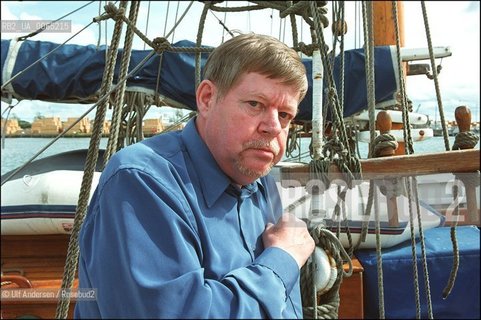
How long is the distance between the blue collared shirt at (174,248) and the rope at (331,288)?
0.04m

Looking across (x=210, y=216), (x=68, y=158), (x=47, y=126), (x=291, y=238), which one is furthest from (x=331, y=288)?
(x=47, y=126)

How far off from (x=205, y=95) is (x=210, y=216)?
31cm

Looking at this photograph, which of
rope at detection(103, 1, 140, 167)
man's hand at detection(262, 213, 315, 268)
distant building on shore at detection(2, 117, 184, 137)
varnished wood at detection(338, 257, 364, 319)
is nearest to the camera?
man's hand at detection(262, 213, 315, 268)

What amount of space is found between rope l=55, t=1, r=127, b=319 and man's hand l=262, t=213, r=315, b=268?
596 mm

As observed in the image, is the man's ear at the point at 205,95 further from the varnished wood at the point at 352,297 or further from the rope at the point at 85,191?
the varnished wood at the point at 352,297

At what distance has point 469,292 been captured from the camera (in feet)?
8.26

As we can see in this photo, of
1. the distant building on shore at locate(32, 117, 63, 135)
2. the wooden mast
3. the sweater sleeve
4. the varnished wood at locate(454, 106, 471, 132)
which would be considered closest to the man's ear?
the sweater sleeve

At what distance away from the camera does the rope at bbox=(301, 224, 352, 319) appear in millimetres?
939

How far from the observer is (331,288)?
3.34 feet

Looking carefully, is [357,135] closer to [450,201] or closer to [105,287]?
[450,201]

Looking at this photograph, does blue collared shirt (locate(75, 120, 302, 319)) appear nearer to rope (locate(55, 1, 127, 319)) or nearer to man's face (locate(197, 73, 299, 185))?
man's face (locate(197, 73, 299, 185))

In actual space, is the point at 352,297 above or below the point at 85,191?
below

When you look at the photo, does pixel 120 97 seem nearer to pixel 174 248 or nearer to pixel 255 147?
pixel 255 147

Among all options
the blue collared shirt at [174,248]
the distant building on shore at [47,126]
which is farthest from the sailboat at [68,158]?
the distant building on shore at [47,126]
